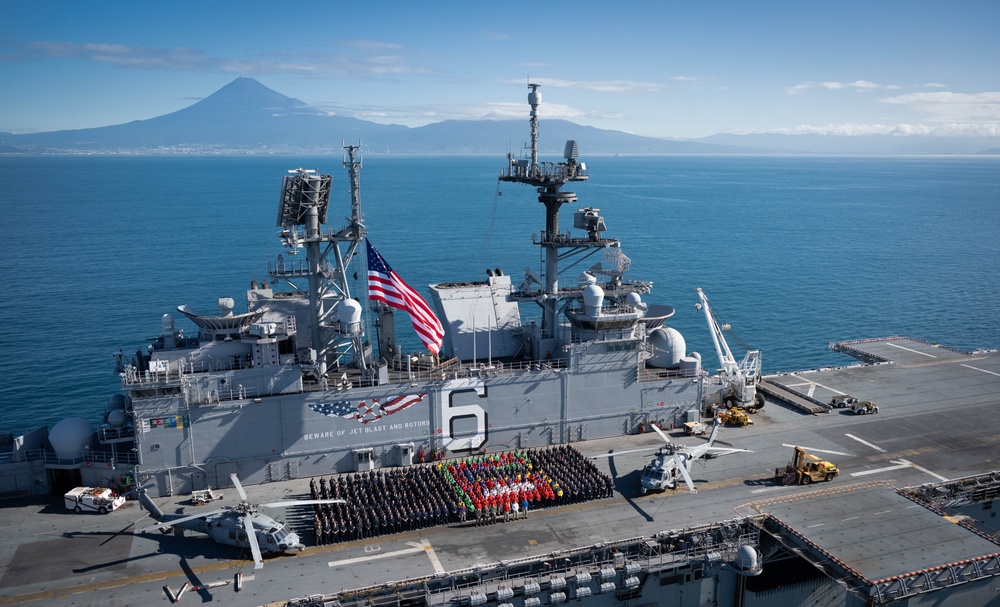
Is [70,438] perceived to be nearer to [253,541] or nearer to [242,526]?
[242,526]

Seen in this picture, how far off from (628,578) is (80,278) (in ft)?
277

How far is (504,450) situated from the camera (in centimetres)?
3725

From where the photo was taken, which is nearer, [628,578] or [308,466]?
[628,578]

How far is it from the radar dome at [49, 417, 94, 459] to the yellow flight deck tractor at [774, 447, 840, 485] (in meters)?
33.8

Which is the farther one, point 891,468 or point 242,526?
point 891,468

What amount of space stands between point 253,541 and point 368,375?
37.7 feet

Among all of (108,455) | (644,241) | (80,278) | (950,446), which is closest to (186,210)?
(80,278)

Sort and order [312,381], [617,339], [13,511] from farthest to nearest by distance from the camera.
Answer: [617,339] → [312,381] → [13,511]

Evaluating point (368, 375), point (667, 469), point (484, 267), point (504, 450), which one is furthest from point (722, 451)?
point (484, 267)

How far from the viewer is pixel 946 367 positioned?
51719mm

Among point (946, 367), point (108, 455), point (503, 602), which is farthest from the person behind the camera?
point (946, 367)

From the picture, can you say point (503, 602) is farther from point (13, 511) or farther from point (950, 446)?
point (950, 446)

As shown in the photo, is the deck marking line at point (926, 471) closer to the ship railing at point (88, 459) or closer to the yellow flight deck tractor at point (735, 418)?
the yellow flight deck tractor at point (735, 418)

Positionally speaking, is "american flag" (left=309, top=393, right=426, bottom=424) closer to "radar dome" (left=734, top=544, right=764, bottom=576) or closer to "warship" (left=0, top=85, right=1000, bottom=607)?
"warship" (left=0, top=85, right=1000, bottom=607)
